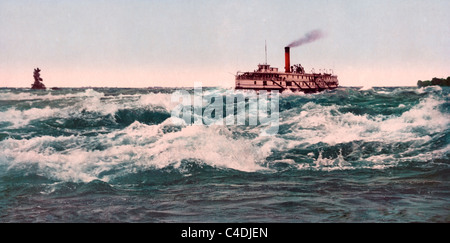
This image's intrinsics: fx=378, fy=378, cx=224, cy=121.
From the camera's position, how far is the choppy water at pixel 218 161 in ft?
18.6

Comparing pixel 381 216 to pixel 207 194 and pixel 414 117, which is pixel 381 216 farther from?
pixel 414 117

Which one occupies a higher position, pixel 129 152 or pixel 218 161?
pixel 129 152

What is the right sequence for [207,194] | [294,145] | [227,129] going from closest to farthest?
[207,194] < [294,145] < [227,129]

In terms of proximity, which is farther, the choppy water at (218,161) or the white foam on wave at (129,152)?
the white foam on wave at (129,152)

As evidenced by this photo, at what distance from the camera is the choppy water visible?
567cm

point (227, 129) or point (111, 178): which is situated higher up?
point (227, 129)

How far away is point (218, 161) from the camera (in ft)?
27.3

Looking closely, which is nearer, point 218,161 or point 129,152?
point 129,152

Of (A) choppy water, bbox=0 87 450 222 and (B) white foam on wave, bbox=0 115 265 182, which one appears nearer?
(A) choppy water, bbox=0 87 450 222
